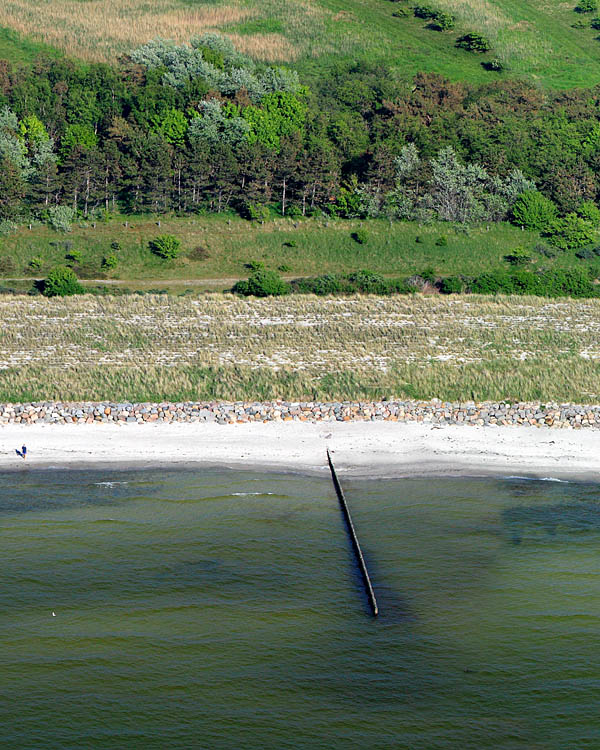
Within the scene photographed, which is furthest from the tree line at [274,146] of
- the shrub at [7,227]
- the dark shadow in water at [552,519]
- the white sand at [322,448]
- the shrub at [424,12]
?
the dark shadow in water at [552,519]

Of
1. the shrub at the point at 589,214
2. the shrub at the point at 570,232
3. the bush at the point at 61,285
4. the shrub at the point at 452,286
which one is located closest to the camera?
the bush at the point at 61,285

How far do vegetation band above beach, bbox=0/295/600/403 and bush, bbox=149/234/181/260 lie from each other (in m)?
17.4

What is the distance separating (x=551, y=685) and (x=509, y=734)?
6.71 ft

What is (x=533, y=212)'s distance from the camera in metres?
88.1

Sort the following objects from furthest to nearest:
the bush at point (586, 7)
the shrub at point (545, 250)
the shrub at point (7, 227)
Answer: the bush at point (586, 7) < the shrub at point (545, 250) < the shrub at point (7, 227)

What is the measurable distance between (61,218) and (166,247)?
464 inches

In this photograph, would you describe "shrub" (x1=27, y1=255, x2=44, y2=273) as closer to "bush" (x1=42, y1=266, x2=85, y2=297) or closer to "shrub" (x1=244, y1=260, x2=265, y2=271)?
"bush" (x1=42, y1=266, x2=85, y2=297)

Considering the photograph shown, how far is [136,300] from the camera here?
58812mm

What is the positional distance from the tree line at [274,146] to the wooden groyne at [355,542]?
61.5 meters

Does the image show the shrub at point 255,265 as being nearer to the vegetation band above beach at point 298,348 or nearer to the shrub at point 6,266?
the vegetation band above beach at point 298,348

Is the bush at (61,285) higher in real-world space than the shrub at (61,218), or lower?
higher

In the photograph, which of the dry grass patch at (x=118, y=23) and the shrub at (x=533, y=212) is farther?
the dry grass patch at (x=118, y=23)

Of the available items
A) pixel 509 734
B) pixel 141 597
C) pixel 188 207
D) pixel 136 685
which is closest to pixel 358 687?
pixel 509 734

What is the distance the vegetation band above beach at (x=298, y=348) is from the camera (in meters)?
36.4
